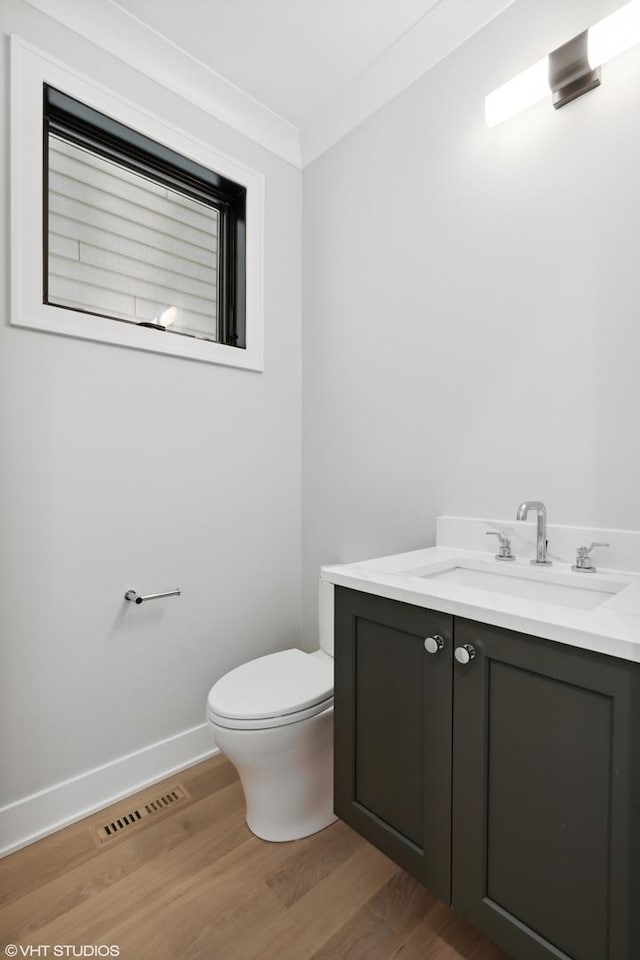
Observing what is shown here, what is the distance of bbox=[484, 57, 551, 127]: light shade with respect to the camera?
1.33 metres

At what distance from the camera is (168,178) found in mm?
1867

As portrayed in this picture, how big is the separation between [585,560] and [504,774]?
1.92 feet

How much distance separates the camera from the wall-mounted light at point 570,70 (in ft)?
3.83

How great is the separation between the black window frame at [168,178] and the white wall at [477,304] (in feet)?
1.09

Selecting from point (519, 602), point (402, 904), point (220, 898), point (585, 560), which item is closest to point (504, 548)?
point (585, 560)

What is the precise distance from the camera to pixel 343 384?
2004mm

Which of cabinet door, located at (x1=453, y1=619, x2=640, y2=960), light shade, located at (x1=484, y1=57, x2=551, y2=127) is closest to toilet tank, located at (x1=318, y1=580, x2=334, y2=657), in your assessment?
cabinet door, located at (x1=453, y1=619, x2=640, y2=960)

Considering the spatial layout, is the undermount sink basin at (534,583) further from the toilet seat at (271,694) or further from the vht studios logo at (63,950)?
the vht studios logo at (63,950)

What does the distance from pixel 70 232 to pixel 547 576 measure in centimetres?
183

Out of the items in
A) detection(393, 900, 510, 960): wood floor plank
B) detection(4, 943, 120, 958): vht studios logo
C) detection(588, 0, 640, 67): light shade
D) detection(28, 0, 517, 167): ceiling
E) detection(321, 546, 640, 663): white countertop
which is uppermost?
detection(28, 0, 517, 167): ceiling

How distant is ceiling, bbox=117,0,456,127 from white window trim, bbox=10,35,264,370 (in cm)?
28

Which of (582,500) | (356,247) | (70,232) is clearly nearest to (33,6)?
(70,232)

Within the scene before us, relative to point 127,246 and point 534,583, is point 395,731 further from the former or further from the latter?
point 127,246

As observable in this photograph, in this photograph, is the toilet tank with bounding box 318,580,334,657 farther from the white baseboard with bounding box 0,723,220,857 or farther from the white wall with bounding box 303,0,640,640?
the white baseboard with bounding box 0,723,220,857
